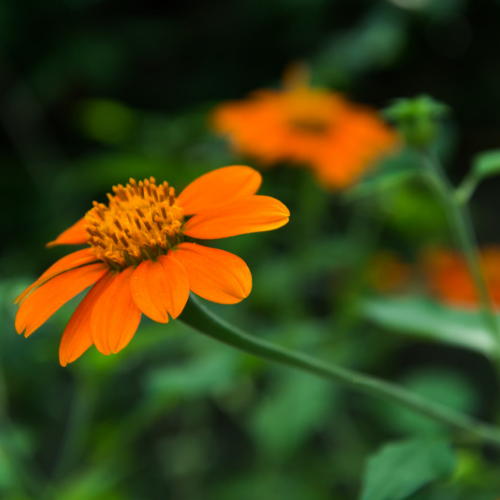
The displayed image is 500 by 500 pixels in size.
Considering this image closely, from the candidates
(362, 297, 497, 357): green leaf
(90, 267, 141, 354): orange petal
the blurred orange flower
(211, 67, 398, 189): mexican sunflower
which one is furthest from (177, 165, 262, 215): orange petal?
the blurred orange flower

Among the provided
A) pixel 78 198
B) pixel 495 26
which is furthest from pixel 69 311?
pixel 495 26

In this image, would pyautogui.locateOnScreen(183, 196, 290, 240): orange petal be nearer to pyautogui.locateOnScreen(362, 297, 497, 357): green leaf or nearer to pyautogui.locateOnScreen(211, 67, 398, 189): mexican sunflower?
pyautogui.locateOnScreen(362, 297, 497, 357): green leaf

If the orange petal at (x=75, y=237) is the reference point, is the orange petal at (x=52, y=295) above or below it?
below

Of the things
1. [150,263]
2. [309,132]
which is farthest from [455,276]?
[150,263]

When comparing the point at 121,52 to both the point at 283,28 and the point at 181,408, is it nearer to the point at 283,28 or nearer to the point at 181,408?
the point at 283,28

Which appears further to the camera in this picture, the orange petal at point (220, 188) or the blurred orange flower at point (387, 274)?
the blurred orange flower at point (387, 274)

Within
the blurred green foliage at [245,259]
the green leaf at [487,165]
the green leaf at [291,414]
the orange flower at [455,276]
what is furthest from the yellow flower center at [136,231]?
the orange flower at [455,276]

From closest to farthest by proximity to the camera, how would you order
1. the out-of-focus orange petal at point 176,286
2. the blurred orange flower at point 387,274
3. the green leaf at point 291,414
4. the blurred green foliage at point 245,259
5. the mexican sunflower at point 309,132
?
1. the out-of-focus orange petal at point 176,286
2. the blurred green foliage at point 245,259
3. the green leaf at point 291,414
4. the mexican sunflower at point 309,132
5. the blurred orange flower at point 387,274

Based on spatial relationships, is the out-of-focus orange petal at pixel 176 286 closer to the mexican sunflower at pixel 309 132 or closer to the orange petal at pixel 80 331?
the orange petal at pixel 80 331

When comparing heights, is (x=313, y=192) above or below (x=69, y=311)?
below
